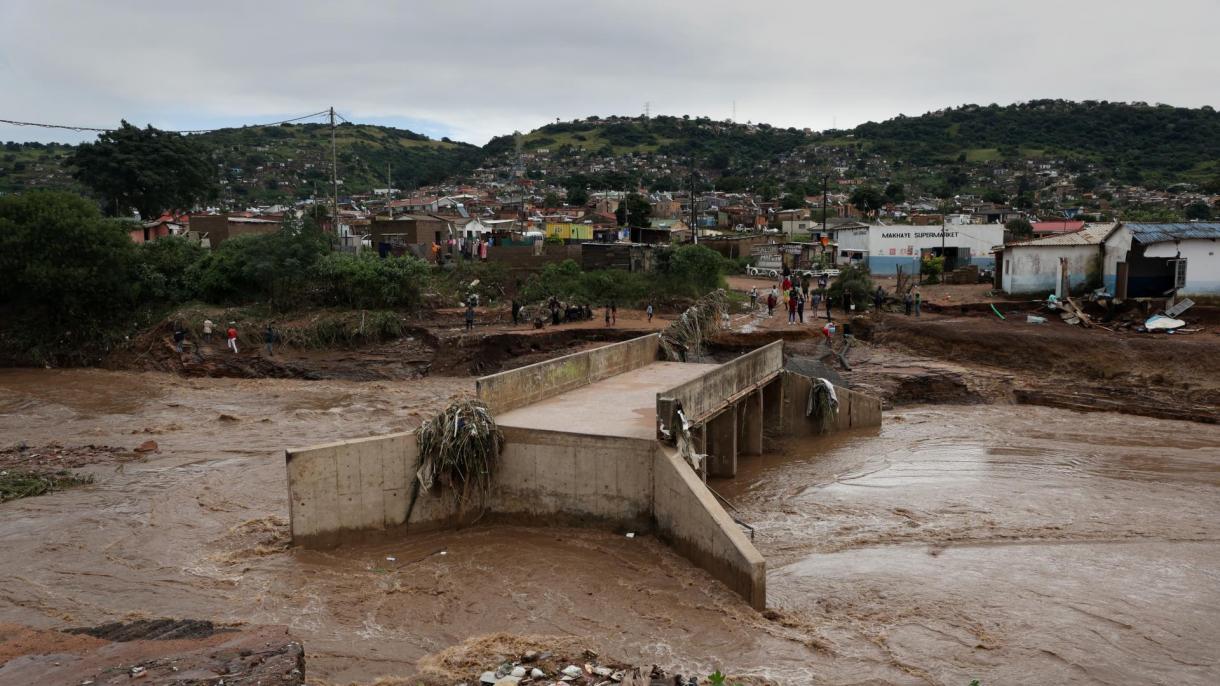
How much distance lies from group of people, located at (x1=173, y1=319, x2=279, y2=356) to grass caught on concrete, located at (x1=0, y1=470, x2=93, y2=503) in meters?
13.8

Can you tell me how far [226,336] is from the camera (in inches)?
1315

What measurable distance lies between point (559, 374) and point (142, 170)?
44512 millimetres

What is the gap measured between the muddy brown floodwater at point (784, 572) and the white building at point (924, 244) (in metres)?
26.4

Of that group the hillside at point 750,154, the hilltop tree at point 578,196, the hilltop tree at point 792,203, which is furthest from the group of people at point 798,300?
the hillside at point 750,154

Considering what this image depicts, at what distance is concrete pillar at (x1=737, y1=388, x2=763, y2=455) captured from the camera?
21.5 meters

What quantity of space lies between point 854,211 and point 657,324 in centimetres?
5189

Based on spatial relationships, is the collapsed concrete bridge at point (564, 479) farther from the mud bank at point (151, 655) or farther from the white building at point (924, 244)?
the white building at point (924, 244)

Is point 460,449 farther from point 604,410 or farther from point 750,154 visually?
point 750,154

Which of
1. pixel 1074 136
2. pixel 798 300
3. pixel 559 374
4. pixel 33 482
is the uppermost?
pixel 1074 136

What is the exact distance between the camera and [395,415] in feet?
83.5

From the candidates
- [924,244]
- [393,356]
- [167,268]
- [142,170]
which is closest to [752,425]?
[393,356]

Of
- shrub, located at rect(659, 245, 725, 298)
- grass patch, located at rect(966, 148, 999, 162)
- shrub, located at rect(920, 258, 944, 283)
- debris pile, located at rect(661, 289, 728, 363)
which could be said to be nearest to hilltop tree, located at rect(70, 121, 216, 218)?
shrub, located at rect(659, 245, 725, 298)

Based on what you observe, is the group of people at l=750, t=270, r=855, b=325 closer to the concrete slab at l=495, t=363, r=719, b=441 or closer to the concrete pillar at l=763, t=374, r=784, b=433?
the concrete pillar at l=763, t=374, r=784, b=433

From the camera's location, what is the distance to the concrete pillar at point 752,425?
2153cm
